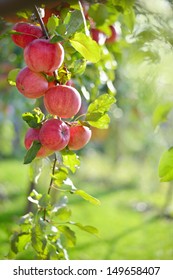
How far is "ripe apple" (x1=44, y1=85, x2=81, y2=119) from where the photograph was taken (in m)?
0.71

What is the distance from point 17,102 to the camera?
2467 mm

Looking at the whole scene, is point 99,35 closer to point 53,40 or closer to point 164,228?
point 53,40

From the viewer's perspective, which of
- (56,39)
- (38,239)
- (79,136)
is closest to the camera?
(56,39)

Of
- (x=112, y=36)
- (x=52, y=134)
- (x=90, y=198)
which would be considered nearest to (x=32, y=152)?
(x=52, y=134)

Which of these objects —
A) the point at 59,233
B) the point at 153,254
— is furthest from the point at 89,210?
the point at 59,233

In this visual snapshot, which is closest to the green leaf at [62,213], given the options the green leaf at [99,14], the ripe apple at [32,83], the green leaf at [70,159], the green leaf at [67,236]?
the green leaf at [67,236]

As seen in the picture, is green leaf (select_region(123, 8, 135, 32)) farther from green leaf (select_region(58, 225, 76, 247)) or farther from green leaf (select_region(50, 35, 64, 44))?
green leaf (select_region(58, 225, 76, 247))

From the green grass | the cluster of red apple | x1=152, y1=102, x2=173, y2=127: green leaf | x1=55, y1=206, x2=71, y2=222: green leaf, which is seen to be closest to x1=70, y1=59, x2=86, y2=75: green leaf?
the cluster of red apple

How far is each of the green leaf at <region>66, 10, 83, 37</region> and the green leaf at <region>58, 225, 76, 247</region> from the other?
15.4 inches

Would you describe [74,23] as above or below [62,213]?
above

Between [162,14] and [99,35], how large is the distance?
0.15m

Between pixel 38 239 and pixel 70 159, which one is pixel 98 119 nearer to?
pixel 70 159

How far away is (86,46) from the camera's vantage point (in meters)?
0.69

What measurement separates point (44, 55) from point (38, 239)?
335 millimetres
